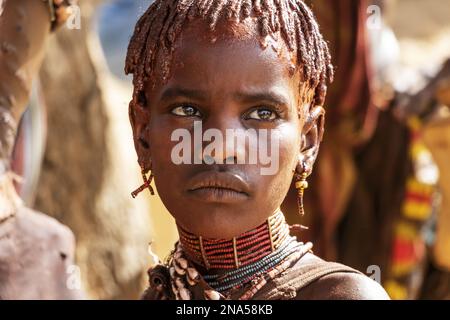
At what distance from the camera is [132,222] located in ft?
20.5

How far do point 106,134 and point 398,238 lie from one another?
2005 millimetres

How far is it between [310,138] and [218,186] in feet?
1.11

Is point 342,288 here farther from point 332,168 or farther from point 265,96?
point 332,168

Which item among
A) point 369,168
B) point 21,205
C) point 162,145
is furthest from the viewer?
point 369,168

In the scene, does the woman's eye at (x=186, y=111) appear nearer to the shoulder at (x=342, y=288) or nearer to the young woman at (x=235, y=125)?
the young woman at (x=235, y=125)

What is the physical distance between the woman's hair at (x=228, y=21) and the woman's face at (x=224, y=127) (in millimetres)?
34

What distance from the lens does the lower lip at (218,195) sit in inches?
94.6

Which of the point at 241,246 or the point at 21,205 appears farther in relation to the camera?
the point at 21,205

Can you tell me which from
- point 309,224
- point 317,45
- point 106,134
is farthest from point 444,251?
point 317,45

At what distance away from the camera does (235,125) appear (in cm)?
241

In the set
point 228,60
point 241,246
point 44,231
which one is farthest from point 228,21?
point 44,231

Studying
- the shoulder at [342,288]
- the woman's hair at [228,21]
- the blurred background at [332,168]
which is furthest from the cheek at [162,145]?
the blurred background at [332,168]

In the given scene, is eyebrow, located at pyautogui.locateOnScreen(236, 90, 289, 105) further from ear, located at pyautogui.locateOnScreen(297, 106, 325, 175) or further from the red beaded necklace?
the red beaded necklace
